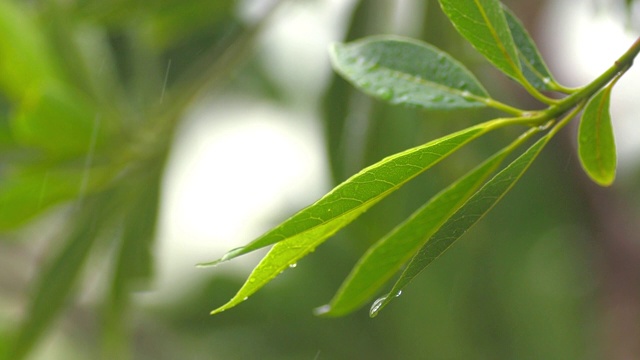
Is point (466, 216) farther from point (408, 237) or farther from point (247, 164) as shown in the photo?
point (247, 164)

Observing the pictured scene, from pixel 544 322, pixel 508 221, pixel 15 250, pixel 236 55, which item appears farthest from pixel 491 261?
pixel 15 250

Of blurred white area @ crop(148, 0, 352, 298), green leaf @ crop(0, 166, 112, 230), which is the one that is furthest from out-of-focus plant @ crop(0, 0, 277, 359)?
blurred white area @ crop(148, 0, 352, 298)

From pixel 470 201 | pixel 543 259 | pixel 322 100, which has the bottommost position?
pixel 543 259

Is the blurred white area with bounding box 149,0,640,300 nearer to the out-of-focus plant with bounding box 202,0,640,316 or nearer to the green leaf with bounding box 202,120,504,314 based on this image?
the out-of-focus plant with bounding box 202,0,640,316

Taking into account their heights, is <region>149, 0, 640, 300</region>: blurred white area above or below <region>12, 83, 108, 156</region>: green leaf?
below

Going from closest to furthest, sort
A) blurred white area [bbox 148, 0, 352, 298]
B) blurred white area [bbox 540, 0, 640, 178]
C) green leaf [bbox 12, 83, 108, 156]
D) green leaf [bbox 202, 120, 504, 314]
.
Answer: green leaf [bbox 202, 120, 504, 314], green leaf [bbox 12, 83, 108, 156], blurred white area [bbox 540, 0, 640, 178], blurred white area [bbox 148, 0, 352, 298]

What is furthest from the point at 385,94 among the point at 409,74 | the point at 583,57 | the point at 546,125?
the point at 583,57

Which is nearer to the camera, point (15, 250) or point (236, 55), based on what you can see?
point (236, 55)

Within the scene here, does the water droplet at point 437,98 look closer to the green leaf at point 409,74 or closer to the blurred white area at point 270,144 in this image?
the green leaf at point 409,74

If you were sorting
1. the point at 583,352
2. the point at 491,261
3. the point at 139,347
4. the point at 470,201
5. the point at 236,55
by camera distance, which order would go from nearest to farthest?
the point at 470,201
the point at 236,55
the point at 491,261
the point at 583,352
the point at 139,347

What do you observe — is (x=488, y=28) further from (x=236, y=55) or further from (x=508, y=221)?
→ (x=508, y=221)
